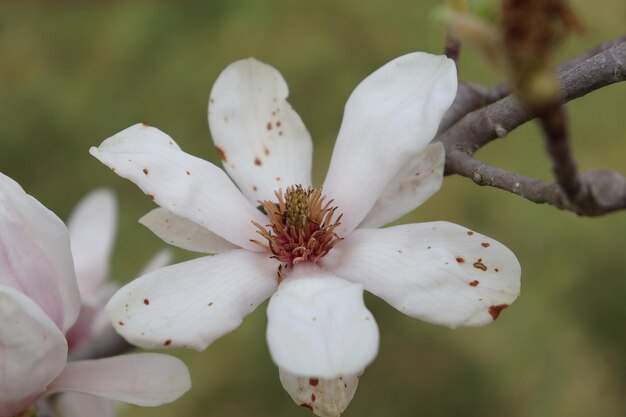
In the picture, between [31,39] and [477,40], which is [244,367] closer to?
[31,39]

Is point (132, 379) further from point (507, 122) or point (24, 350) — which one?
point (507, 122)

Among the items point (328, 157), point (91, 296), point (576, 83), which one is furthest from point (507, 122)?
point (328, 157)

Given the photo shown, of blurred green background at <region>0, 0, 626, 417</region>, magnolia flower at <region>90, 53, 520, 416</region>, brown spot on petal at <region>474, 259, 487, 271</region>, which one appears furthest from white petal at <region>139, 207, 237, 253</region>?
blurred green background at <region>0, 0, 626, 417</region>

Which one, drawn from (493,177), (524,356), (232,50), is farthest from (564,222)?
(493,177)

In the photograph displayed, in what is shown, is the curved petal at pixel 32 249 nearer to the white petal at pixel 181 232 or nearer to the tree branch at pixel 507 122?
the white petal at pixel 181 232

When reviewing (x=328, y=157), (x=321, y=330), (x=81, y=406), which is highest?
(x=321, y=330)

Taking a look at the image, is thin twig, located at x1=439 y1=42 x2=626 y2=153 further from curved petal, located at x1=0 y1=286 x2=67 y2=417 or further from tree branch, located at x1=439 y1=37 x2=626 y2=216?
curved petal, located at x1=0 y1=286 x2=67 y2=417

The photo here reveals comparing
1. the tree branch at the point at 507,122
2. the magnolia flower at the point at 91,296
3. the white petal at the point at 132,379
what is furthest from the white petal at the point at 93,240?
the tree branch at the point at 507,122
